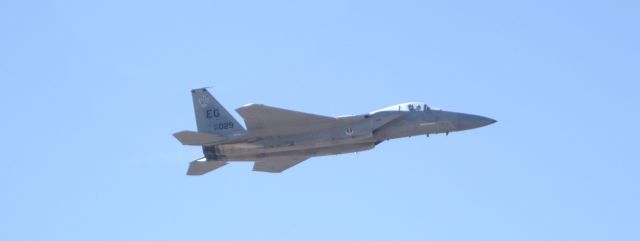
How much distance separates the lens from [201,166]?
52750 millimetres

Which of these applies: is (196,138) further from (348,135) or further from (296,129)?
(348,135)

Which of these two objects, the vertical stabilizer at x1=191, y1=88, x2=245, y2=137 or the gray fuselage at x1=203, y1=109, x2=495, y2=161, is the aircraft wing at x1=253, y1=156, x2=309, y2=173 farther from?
the vertical stabilizer at x1=191, y1=88, x2=245, y2=137

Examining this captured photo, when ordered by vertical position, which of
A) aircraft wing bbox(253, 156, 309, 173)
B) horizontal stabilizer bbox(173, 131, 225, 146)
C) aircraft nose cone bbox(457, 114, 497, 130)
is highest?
aircraft nose cone bbox(457, 114, 497, 130)

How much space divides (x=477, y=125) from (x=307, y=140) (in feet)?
24.2

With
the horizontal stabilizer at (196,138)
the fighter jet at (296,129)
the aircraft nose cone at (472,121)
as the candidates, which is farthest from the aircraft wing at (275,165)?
the aircraft nose cone at (472,121)

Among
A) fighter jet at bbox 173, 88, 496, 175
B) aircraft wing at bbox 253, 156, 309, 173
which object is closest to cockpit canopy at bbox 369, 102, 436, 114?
fighter jet at bbox 173, 88, 496, 175

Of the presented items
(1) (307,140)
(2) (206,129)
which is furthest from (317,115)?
(2) (206,129)

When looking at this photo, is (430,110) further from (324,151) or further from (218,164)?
Result: (218,164)

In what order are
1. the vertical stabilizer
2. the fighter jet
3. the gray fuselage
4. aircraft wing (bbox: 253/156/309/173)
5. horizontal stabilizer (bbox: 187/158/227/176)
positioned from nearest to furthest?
the fighter jet < the gray fuselage < the vertical stabilizer < horizontal stabilizer (bbox: 187/158/227/176) < aircraft wing (bbox: 253/156/309/173)

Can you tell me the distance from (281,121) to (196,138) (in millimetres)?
3608

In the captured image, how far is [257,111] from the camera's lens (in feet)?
163

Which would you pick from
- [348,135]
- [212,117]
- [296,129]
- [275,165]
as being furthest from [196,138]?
[348,135]

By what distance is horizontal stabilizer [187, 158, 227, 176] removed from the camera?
5256cm

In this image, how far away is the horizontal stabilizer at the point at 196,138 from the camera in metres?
50.1
